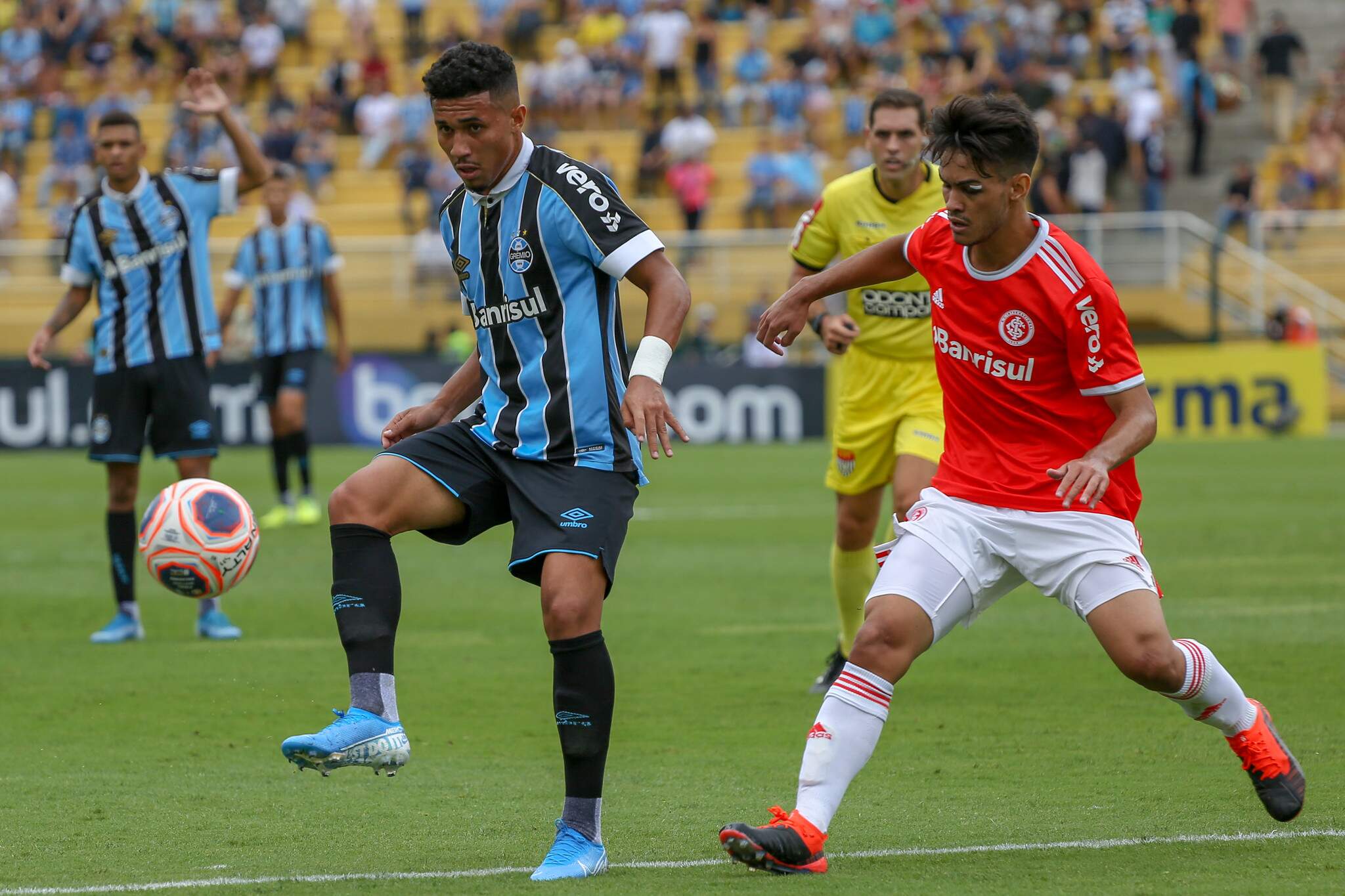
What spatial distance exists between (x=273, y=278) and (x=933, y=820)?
10.4 m

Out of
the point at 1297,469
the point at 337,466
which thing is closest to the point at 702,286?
the point at 337,466

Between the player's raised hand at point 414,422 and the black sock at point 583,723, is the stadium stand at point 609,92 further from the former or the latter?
the black sock at point 583,723

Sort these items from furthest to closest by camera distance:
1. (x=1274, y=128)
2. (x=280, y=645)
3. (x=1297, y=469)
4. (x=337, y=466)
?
(x=1274, y=128), (x=337, y=466), (x=1297, y=469), (x=280, y=645)

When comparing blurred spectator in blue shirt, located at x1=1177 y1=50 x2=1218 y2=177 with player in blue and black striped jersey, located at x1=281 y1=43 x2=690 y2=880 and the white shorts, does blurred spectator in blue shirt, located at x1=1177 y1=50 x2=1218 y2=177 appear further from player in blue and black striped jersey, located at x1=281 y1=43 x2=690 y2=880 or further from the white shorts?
player in blue and black striped jersey, located at x1=281 y1=43 x2=690 y2=880

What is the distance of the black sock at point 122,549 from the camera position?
9.23m

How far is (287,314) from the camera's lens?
1459cm

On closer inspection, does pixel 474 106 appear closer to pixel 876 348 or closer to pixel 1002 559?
pixel 1002 559

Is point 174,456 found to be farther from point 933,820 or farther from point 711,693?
point 933,820

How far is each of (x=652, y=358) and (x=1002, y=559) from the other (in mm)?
1184

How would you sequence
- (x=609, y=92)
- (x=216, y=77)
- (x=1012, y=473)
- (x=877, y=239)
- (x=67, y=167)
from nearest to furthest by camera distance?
(x=1012, y=473) → (x=877, y=239) → (x=216, y=77) → (x=67, y=167) → (x=609, y=92)

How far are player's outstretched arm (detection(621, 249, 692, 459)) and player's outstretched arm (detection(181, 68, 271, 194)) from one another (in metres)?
4.06

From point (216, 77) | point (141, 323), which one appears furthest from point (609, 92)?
point (141, 323)

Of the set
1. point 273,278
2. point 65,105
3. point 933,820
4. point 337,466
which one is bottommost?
point 337,466

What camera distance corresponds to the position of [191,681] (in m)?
8.08
